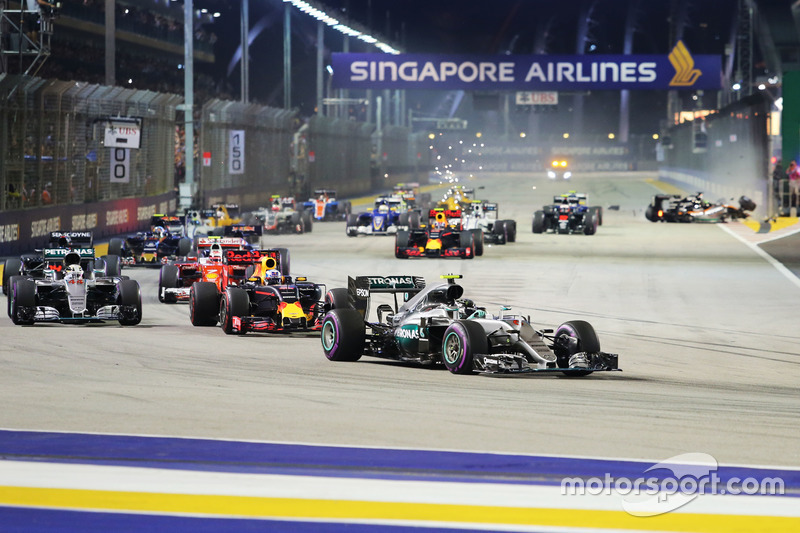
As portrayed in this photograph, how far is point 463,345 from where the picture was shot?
43.8 feet

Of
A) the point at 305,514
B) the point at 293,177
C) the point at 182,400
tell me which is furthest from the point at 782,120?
the point at 305,514

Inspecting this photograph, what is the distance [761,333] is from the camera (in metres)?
18.4

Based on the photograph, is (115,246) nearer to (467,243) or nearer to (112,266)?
(112,266)

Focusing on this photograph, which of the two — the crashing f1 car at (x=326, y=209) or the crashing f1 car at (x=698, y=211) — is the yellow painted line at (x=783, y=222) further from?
the crashing f1 car at (x=326, y=209)

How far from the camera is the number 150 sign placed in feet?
169

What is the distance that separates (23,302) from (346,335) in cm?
570

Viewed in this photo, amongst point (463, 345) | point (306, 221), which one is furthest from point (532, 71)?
point (463, 345)

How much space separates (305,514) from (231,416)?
3.19 metres

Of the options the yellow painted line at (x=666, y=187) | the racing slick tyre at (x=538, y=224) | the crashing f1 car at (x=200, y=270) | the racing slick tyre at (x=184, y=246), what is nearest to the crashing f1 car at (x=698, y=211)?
the racing slick tyre at (x=538, y=224)

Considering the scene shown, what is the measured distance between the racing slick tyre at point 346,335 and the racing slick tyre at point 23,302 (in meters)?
5.26

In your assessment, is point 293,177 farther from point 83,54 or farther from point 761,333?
point 761,333

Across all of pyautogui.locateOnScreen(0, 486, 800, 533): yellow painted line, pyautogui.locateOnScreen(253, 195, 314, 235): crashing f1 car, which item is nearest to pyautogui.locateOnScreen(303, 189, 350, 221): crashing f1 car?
pyautogui.locateOnScreen(253, 195, 314, 235): crashing f1 car

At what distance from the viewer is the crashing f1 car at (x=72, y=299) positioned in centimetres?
1791

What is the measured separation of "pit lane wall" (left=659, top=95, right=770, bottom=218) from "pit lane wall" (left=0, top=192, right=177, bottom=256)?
2386cm
